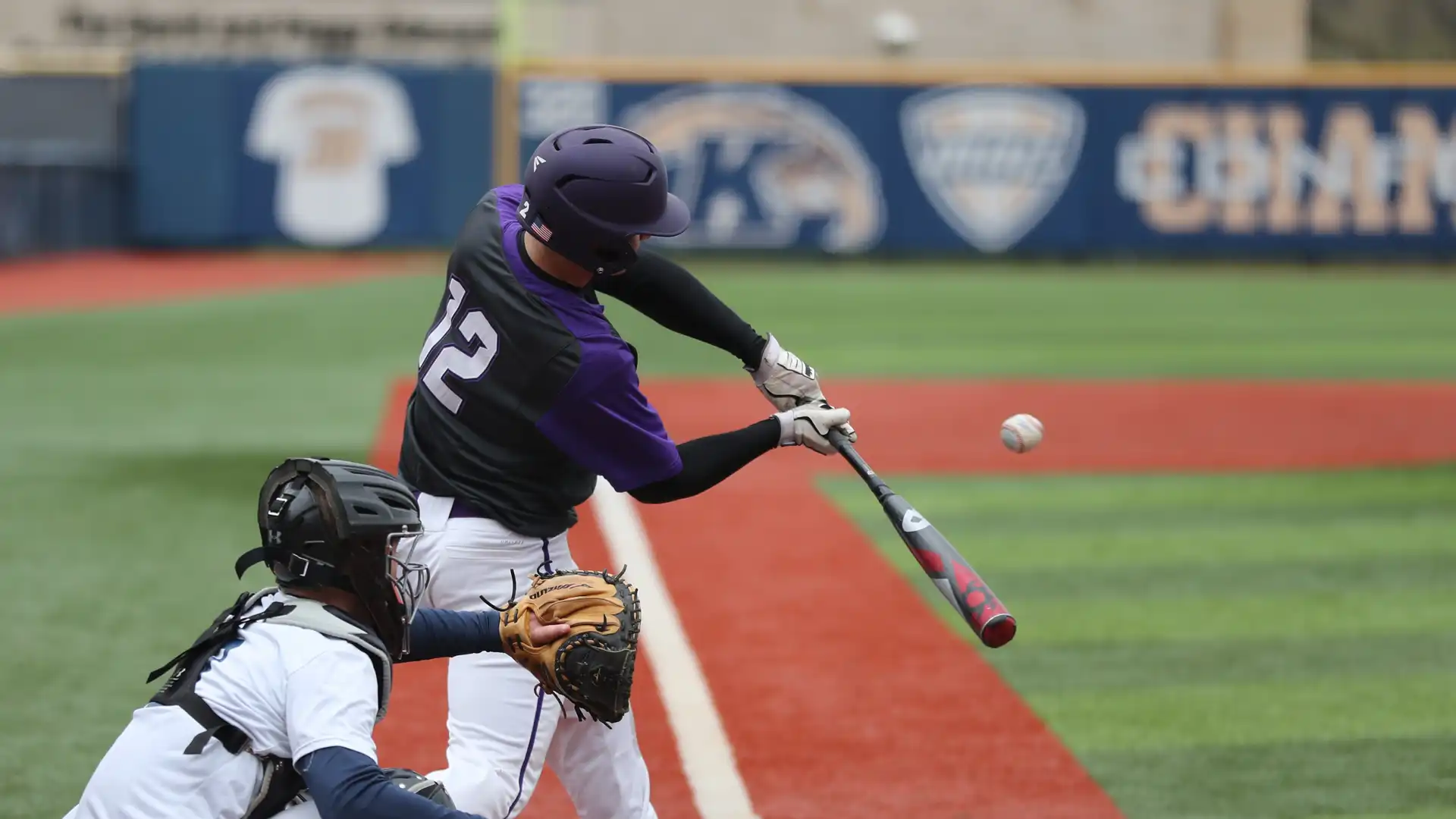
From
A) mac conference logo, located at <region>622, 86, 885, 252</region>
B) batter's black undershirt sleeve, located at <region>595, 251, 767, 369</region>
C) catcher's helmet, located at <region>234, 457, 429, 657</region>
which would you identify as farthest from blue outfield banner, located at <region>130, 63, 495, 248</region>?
catcher's helmet, located at <region>234, 457, 429, 657</region>


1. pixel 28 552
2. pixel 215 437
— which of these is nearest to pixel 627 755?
pixel 28 552

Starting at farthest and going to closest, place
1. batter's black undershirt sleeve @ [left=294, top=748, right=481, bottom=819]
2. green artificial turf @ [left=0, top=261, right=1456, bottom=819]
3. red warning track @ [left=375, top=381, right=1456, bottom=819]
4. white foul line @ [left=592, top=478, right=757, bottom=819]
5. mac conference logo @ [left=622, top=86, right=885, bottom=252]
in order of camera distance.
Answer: mac conference logo @ [left=622, top=86, right=885, bottom=252]
green artificial turf @ [left=0, top=261, right=1456, bottom=819]
red warning track @ [left=375, top=381, right=1456, bottom=819]
white foul line @ [left=592, top=478, right=757, bottom=819]
batter's black undershirt sleeve @ [left=294, top=748, right=481, bottom=819]

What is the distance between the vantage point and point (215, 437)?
435 inches

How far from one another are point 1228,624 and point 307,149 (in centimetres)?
1947

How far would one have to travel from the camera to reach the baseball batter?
379 centimetres

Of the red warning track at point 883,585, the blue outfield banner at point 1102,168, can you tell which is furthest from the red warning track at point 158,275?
the red warning track at point 883,585

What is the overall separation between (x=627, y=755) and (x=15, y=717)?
2.66 metres

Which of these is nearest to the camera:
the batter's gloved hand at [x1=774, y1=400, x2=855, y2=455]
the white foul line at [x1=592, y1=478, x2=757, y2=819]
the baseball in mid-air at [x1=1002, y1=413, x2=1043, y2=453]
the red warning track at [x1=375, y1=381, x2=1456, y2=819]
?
the batter's gloved hand at [x1=774, y1=400, x2=855, y2=455]

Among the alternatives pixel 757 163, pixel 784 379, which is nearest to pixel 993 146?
pixel 757 163

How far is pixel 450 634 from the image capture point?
351 centimetres

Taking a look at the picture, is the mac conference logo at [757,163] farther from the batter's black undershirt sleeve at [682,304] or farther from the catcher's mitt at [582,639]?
the catcher's mitt at [582,639]

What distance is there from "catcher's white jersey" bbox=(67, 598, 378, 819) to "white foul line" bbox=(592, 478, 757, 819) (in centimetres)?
197

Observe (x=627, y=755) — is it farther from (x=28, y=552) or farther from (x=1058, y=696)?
(x=28, y=552)

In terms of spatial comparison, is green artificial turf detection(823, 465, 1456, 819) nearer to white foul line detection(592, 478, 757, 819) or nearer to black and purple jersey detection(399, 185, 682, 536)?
white foul line detection(592, 478, 757, 819)
